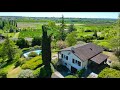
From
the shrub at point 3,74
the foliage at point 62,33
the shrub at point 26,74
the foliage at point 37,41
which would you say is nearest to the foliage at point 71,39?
the foliage at point 62,33

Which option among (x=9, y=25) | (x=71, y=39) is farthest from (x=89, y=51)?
(x=9, y=25)

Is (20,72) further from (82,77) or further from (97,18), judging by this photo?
(97,18)

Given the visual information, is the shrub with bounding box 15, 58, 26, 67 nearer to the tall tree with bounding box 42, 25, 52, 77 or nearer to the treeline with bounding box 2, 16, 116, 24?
the tall tree with bounding box 42, 25, 52, 77

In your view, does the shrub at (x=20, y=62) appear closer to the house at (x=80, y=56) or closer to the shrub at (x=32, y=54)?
the shrub at (x=32, y=54)

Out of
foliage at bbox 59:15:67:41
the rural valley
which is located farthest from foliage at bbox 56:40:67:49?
foliage at bbox 59:15:67:41
